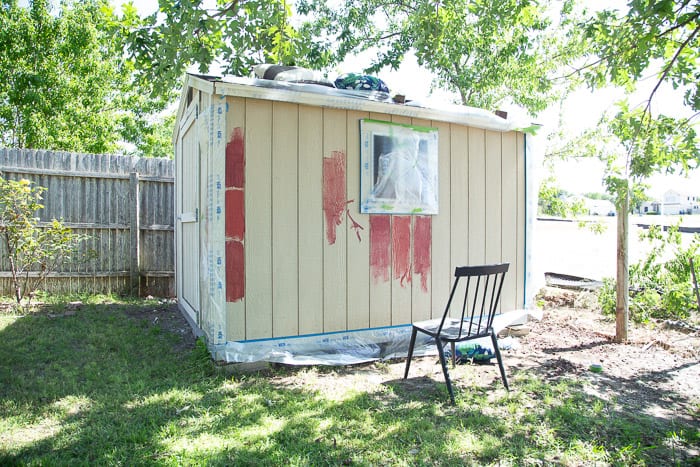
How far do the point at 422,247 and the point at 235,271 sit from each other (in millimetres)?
1769

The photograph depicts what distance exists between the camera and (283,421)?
263 centimetres

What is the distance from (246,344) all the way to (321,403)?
0.89 metres

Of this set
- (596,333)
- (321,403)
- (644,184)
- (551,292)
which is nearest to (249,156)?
(321,403)

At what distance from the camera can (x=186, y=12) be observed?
4.12 meters

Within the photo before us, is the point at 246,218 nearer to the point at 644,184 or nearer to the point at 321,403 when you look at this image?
the point at 321,403

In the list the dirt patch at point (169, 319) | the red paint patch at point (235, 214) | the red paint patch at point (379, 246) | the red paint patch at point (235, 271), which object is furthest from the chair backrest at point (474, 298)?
the dirt patch at point (169, 319)

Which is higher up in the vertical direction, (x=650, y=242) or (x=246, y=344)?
(x=650, y=242)

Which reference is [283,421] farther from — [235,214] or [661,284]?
[661,284]

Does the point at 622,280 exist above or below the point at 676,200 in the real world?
below

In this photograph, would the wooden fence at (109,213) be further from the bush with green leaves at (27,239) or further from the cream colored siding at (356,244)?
the cream colored siding at (356,244)

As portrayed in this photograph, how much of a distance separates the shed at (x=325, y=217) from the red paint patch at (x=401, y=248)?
0.4 inches

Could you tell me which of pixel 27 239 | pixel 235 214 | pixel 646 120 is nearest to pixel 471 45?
pixel 646 120

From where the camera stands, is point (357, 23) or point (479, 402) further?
point (357, 23)

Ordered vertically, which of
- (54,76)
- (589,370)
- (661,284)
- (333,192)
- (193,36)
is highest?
(54,76)
